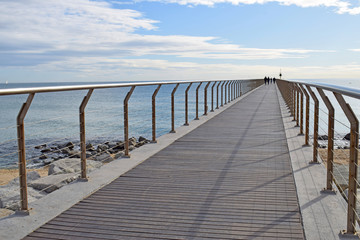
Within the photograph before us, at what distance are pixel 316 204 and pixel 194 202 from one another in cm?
101

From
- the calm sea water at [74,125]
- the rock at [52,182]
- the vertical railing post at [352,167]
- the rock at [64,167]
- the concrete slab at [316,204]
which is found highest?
the vertical railing post at [352,167]

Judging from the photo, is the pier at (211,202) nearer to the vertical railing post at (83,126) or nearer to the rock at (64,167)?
the vertical railing post at (83,126)

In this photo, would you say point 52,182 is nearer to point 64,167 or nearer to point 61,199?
point 64,167

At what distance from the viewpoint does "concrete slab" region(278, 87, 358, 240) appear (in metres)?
2.83

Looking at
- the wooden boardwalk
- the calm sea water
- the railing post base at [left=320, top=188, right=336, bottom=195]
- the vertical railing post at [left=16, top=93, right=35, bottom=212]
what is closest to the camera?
the wooden boardwalk

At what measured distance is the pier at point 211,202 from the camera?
280 cm

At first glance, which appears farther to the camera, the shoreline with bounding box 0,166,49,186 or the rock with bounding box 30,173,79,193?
the shoreline with bounding box 0,166,49,186

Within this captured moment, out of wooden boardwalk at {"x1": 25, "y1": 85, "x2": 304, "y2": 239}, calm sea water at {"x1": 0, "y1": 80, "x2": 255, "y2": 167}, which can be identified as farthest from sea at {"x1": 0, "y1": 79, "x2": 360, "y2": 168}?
wooden boardwalk at {"x1": 25, "y1": 85, "x2": 304, "y2": 239}

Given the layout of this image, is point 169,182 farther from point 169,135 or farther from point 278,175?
point 169,135

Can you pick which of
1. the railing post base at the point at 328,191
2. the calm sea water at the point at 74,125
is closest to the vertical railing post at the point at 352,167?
the railing post base at the point at 328,191

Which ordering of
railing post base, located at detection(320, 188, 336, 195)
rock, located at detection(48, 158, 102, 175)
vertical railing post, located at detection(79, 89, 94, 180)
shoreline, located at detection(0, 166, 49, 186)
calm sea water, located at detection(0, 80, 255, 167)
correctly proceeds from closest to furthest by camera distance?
railing post base, located at detection(320, 188, 336, 195), vertical railing post, located at detection(79, 89, 94, 180), rock, located at detection(48, 158, 102, 175), calm sea water, located at detection(0, 80, 255, 167), shoreline, located at detection(0, 166, 49, 186)

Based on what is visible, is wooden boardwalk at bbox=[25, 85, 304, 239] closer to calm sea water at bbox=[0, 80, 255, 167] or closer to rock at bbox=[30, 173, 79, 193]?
calm sea water at bbox=[0, 80, 255, 167]

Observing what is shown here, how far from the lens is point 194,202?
3402 mm

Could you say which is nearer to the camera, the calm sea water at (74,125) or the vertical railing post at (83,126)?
the vertical railing post at (83,126)
